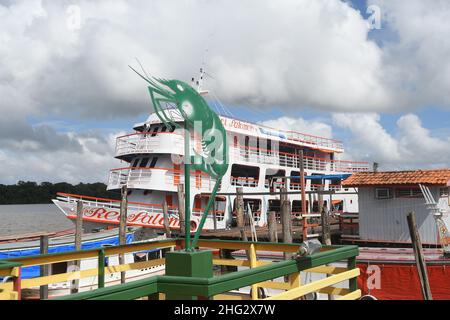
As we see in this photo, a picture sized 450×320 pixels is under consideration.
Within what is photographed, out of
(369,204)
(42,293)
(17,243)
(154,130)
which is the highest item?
(154,130)

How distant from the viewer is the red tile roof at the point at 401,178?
1758 centimetres

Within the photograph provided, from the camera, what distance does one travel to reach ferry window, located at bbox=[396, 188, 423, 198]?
59.2 feet

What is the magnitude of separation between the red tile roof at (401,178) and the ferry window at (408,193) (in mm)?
431

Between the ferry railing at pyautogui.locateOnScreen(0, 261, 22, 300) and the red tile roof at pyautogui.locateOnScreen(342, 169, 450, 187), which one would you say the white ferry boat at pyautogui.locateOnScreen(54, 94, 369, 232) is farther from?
the ferry railing at pyautogui.locateOnScreen(0, 261, 22, 300)

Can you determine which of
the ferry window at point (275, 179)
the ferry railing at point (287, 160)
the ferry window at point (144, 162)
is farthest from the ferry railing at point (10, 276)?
the ferry window at point (275, 179)

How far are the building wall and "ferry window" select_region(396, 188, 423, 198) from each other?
12 cm

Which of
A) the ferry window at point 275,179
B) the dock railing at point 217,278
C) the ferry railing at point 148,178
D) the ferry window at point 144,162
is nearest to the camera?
the dock railing at point 217,278

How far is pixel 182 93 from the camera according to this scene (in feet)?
14.5

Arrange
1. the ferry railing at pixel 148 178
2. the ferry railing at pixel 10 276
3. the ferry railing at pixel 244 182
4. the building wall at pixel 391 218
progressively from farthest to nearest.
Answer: the ferry railing at pixel 244 182 < the ferry railing at pixel 148 178 < the building wall at pixel 391 218 < the ferry railing at pixel 10 276

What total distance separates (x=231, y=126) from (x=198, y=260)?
24350 millimetres

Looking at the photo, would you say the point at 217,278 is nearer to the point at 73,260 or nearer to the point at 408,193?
the point at 73,260

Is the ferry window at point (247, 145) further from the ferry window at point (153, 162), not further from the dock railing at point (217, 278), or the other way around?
the dock railing at point (217, 278)
